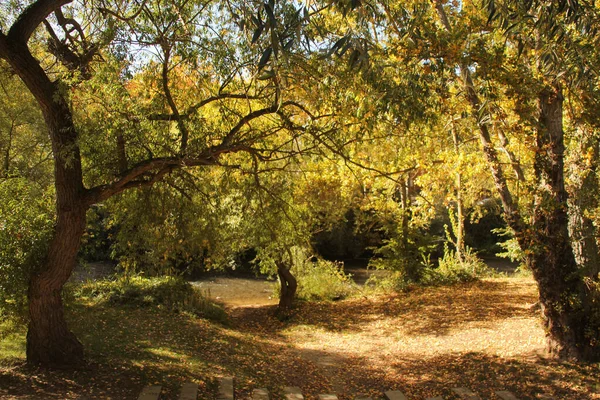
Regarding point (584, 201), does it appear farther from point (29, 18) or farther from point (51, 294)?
point (29, 18)

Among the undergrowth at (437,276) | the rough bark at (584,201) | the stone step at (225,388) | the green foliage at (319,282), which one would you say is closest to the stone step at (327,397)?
the stone step at (225,388)

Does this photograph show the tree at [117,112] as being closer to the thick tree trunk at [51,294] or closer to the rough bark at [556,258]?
the thick tree trunk at [51,294]

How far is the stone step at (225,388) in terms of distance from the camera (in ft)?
17.3

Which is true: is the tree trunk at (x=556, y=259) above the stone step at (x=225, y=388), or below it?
above

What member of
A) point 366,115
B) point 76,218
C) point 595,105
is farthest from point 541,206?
point 76,218

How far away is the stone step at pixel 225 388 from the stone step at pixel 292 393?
2.16 feet

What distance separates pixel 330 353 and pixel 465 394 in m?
3.06

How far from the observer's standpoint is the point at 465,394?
18.5ft

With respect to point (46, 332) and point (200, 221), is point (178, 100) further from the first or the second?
point (46, 332)

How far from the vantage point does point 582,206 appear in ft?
22.3

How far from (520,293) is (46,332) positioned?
9951 millimetres

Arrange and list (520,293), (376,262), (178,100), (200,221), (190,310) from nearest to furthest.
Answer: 1. (178,100)
2. (200,221)
3. (190,310)
4. (520,293)
5. (376,262)

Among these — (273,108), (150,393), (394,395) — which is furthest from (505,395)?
(273,108)

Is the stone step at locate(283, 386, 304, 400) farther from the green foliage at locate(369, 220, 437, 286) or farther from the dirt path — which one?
the green foliage at locate(369, 220, 437, 286)
